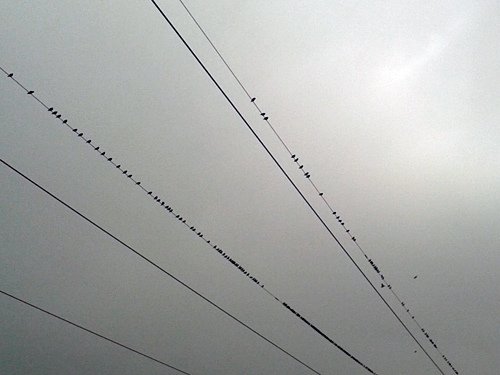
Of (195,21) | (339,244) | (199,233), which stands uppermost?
(195,21)

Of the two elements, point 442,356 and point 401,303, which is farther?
point 442,356

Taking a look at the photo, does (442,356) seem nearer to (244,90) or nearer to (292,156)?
(292,156)

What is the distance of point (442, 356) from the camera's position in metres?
24.2

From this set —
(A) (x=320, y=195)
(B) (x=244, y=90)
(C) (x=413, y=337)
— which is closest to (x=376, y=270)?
(A) (x=320, y=195)

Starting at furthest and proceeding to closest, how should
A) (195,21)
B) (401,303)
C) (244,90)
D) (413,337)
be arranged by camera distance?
(413,337), (401,303), (244,90), (195,21)

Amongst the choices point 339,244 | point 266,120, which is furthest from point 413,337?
point 266,120

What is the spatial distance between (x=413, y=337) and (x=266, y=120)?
538 inches

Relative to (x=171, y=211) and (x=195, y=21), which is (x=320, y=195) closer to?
(x=171, y=211)

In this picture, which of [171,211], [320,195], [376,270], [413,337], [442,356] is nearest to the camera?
[320,195]

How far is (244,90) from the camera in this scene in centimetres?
1179

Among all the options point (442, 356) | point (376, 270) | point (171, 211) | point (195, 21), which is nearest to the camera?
point (195, 21)

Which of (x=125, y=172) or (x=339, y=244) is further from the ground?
(x=339, y=244)

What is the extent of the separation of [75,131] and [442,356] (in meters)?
21.6

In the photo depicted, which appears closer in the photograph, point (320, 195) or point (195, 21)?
point (195, 21)
